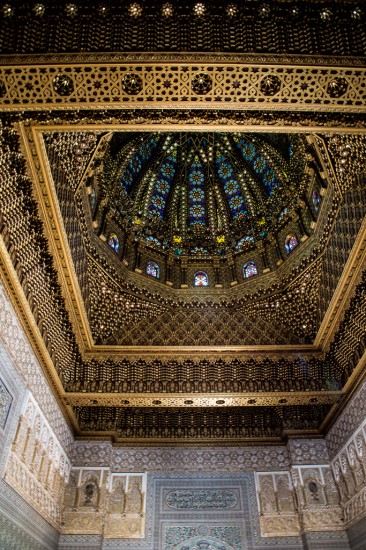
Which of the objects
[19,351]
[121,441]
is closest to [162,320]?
[121,441]

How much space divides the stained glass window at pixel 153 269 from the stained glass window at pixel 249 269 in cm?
192

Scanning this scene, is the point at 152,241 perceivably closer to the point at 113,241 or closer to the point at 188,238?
the point at 188,238

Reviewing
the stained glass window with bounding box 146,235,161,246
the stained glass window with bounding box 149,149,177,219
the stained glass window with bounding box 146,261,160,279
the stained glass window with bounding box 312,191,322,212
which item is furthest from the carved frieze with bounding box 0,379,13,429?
the stained glass window with bounding box 149,149,177,219

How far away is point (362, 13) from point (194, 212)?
6.83 metres

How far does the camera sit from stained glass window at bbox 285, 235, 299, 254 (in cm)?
891

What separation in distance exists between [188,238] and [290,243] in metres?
2.51

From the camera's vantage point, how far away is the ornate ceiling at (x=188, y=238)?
446 centimetres

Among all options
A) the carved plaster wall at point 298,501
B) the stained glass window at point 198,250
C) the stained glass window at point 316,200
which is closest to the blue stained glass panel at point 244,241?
the stained glass window at point 198,250

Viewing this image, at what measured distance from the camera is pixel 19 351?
235 inches

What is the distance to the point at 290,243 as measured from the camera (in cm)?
910

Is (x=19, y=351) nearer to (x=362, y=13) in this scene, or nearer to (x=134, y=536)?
(x=134, y=536)

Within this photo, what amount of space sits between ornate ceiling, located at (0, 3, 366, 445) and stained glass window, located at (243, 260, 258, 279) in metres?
0.03

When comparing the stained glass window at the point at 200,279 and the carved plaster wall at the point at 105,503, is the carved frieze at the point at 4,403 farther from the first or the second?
the stained glass window at the point at 200,279

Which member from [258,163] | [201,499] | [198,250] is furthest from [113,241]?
[201,499]
